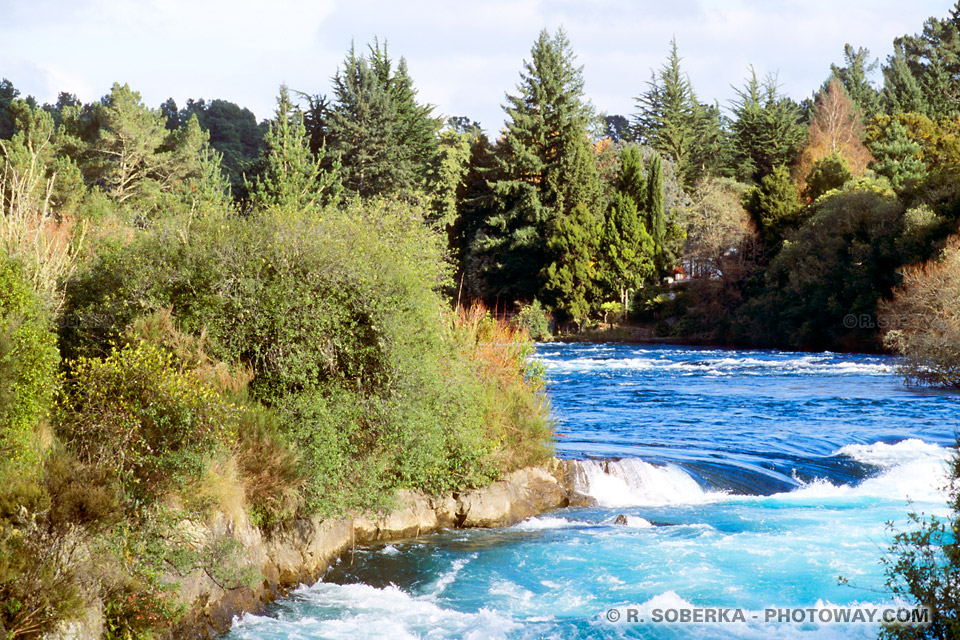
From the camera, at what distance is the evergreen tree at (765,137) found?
Result: 53594 millimetres

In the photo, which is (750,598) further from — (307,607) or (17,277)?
(17,277)

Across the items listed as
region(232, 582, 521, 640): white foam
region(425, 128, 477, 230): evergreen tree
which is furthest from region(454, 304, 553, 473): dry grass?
region(425, 128, 477, 230): evergreen tree

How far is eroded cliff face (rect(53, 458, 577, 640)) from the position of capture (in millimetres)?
7301

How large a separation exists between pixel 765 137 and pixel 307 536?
50.9 metres

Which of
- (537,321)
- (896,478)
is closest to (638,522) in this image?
(896,478)

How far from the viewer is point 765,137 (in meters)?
54.0

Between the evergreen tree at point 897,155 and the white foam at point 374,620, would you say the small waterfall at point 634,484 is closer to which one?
the white foam at point 374,620

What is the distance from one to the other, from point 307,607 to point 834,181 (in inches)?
1574

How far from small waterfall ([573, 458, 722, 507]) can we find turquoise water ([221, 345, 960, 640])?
2 centimetres

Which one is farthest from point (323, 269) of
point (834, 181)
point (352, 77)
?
point (352, 77)

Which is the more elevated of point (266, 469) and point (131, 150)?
point (131, 150)

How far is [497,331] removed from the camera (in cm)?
1343

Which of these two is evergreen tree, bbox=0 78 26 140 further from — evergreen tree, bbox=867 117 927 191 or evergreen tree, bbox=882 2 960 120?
evergreen tree, bbox=882 2 960 120

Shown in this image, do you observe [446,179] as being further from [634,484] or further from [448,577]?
[448,577]
